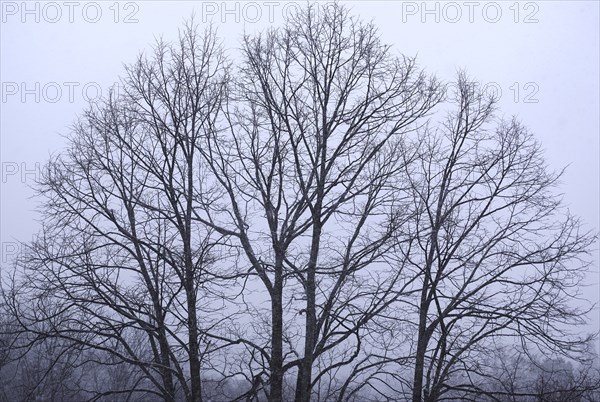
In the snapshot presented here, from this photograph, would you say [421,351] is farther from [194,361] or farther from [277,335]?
[194,361]

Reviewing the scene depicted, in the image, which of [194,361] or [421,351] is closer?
[194,361]

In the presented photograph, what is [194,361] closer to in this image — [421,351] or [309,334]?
[309,334]

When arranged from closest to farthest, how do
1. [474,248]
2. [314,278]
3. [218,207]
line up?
[314,278]
[218,207]
[474,248]

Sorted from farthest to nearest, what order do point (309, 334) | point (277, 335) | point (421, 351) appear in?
point (421, 351)
point (277, 335)
point (309, 334)

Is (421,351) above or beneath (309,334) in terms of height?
beneath

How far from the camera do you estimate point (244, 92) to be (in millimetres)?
10812

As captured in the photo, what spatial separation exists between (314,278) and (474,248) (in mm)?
4059

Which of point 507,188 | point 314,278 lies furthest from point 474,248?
point 314,278

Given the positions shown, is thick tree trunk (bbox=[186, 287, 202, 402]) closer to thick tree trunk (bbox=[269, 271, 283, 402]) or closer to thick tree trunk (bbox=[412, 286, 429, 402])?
thick tree trunk (bbox=[269, 271, 283, 402])

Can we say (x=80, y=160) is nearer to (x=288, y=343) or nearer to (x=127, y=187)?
(x=127, y=187)

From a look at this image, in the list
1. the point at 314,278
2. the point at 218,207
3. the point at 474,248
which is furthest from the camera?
the point at 474,248

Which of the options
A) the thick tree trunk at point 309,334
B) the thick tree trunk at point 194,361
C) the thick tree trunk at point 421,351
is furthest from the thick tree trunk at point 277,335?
the thick tree trunk at point 421,351

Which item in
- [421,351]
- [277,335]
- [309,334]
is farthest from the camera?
[421,351]

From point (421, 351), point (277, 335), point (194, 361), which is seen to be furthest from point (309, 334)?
point (421, 351)
